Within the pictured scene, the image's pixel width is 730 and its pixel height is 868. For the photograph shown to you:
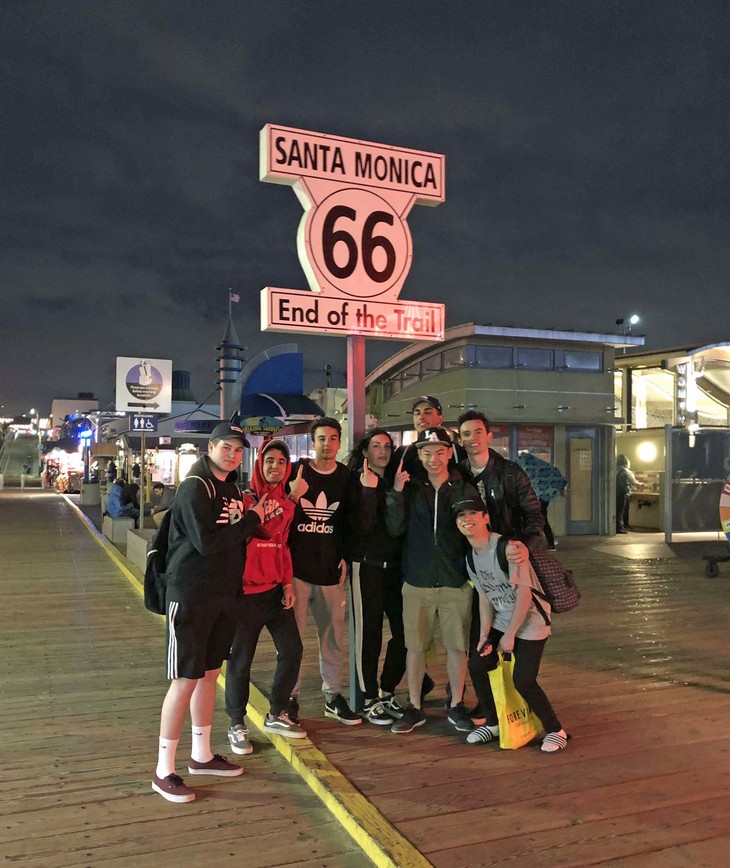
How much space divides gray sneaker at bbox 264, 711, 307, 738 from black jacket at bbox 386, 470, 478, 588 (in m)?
1.09

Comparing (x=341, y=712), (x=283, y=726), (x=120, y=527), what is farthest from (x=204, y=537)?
(x=120, y=527)

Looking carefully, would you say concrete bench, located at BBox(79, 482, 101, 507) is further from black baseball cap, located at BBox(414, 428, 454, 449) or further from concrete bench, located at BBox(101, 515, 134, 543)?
black baseball cap, located at BBox(414, 428, 454, 449)

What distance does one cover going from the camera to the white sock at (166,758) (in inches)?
146

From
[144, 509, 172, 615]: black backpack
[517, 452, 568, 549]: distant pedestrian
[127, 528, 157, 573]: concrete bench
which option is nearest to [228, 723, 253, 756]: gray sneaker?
[144, 509, 172, 615]: black backpack

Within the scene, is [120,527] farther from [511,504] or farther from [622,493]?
[511,504]

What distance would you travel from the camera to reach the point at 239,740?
14.1ft

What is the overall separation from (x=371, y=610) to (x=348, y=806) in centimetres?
136

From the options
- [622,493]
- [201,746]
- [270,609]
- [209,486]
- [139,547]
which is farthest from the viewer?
[622,493]

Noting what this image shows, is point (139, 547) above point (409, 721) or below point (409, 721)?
above

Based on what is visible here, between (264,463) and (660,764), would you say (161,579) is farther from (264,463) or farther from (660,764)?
(660,764)

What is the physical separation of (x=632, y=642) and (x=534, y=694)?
2901 mm

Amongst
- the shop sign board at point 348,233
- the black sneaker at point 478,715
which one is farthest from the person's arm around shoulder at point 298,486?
the black sneaker at point 478,715

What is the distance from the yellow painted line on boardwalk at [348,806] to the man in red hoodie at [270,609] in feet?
0.66

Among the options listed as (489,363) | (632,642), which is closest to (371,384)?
(489,363)
